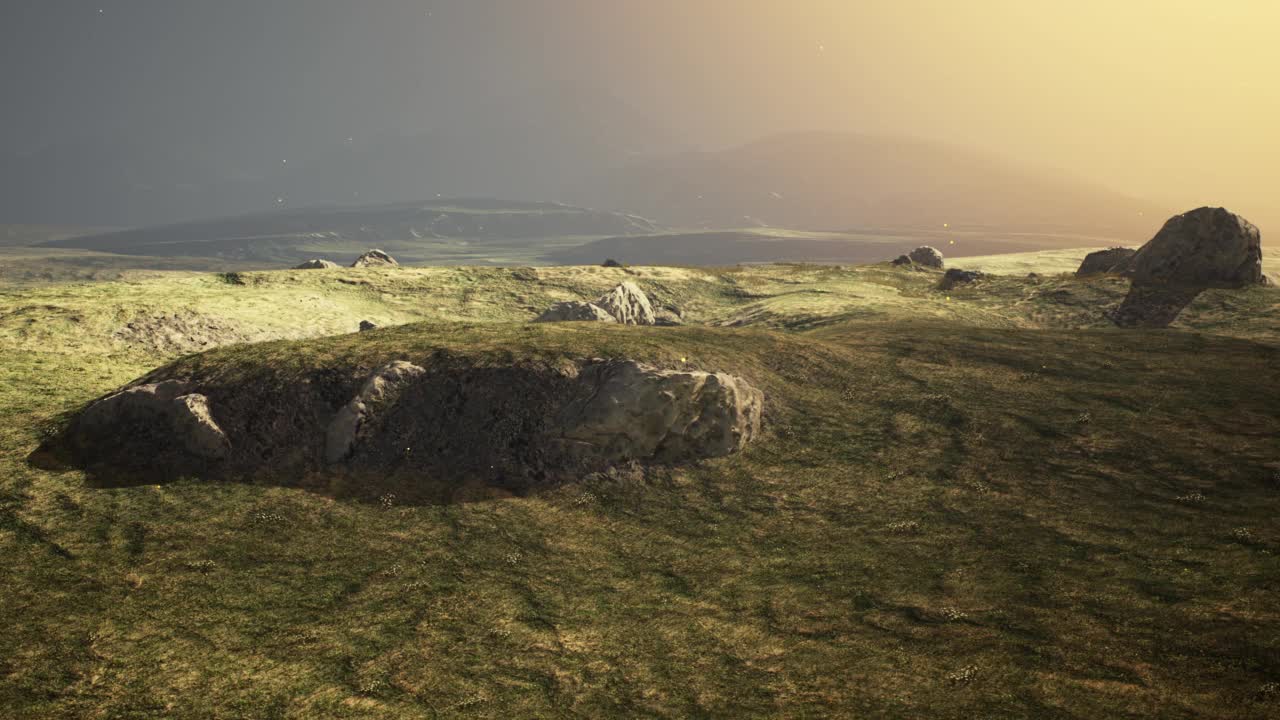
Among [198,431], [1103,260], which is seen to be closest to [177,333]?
[198,431]

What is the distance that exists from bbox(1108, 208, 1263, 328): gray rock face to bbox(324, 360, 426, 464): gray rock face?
56.7 meters

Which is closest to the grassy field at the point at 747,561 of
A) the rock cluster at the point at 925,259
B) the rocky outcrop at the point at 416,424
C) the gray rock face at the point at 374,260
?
the rocky outcrop at the point at 416,424

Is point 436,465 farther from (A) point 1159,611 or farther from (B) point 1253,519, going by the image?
(B) point 1253,519

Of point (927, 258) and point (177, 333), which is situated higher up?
point (927, 258)

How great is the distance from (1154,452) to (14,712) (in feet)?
122

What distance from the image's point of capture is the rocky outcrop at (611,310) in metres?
55.7

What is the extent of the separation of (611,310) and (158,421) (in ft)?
120

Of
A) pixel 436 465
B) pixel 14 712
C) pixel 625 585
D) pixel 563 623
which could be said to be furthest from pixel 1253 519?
pixel 14 712

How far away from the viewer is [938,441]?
2967 centimetres

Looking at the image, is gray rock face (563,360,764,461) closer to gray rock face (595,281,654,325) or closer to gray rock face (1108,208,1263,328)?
gray rock face (595,281,654,325)

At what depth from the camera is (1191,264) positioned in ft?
199

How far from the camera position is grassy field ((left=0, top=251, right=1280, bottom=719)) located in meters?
16.4

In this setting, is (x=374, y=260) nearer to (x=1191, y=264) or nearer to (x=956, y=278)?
(x=956, y=278)

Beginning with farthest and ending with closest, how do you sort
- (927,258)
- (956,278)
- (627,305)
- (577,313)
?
(927,258), (956,278), (627,305), (577,313)
